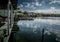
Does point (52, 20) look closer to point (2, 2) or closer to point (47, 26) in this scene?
point (47, 26)

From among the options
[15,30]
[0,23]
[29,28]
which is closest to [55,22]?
[29,28]

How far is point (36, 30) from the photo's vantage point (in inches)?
105

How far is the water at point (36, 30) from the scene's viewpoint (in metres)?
2.63

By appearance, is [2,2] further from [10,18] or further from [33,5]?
[33,5]

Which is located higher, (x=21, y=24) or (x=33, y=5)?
(x=33, y=5)

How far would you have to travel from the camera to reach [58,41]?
2.66 meters

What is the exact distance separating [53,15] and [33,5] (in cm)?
37

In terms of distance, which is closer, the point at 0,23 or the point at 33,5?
the point at 0,23

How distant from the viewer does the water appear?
263 centimetres

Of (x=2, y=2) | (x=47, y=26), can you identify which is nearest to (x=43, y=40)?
(x=47, y=26)

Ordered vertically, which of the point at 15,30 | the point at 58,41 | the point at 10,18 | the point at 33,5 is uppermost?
the point at 33,5

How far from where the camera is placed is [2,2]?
2.66 metres

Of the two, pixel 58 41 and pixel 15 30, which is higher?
pixel 15 30

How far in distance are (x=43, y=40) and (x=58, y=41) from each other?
0.24 m
